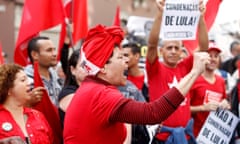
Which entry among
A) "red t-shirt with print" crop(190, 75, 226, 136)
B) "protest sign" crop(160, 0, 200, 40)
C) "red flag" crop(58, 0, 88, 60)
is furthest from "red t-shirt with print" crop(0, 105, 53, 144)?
"red flag" crop(58, 0, 88, 60)

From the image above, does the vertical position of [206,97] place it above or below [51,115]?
below

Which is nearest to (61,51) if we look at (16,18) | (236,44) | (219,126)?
(219,126)

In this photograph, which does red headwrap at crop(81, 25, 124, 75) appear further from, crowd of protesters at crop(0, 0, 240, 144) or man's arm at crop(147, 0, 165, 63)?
man's arm at crop(147, 0, 165, 63)

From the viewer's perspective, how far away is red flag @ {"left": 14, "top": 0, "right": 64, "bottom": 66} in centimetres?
546

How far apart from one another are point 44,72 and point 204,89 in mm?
1687

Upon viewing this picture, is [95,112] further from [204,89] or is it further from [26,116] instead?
[204,89]

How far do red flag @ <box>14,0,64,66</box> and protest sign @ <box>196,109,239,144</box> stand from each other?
6.37 feet

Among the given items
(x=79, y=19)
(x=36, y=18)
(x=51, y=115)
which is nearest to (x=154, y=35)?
(x=51, y=115)

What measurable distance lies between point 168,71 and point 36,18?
1.59m

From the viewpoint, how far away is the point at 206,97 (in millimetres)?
5508

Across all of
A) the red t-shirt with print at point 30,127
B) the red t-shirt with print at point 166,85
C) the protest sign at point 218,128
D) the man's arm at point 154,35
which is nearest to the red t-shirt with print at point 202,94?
the protest sign at point 218,128

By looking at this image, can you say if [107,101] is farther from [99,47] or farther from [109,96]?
[99,47]

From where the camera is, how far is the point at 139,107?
2943 millimetres

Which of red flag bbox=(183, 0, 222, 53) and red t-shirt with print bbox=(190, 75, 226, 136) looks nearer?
red flag bbox=(183, 0, 222, 53)
